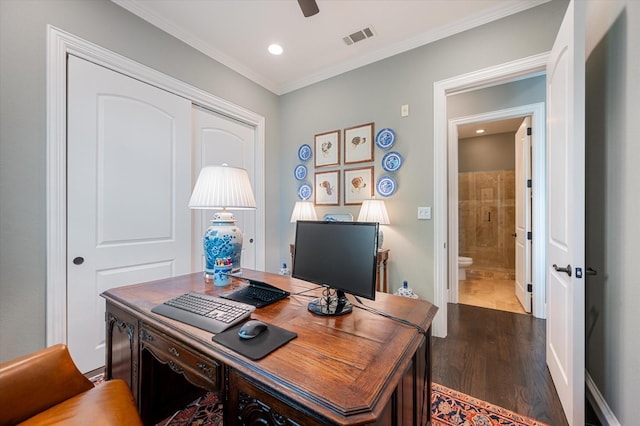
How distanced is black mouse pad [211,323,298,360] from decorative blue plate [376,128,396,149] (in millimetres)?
2169

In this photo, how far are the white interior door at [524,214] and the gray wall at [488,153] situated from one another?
1651mm

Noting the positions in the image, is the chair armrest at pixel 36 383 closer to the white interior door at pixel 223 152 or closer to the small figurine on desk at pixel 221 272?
the small figurine on desk at pixel 221 272

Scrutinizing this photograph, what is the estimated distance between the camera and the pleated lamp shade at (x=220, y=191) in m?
1.48

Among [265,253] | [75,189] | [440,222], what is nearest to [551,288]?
[440,222]

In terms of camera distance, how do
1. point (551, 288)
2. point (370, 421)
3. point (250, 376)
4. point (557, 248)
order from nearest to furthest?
1. point (370, 421)
2. point (250, 376)
3. point (557, 248)
4. point (551, 288)

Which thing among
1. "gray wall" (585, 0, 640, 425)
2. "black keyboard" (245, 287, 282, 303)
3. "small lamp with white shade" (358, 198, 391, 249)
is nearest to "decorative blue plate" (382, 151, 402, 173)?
"small lamp with white shade" (358, 198, 391, 249)

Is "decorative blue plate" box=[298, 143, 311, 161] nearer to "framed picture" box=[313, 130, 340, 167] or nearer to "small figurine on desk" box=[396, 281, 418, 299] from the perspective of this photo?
"framed picture" box=[313, 130, 340, 167]

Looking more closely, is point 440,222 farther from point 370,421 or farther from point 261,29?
point 261,29

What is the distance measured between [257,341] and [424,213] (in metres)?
2.01

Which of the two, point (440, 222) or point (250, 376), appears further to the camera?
point (440, 222)

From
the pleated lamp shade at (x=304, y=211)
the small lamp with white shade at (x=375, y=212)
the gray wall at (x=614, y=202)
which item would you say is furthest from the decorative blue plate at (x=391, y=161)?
the gray wall at (x=614, y=202)

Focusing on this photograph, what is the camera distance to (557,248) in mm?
1612

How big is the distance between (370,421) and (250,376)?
0.35 metres

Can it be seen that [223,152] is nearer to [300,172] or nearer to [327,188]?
[300,172]
